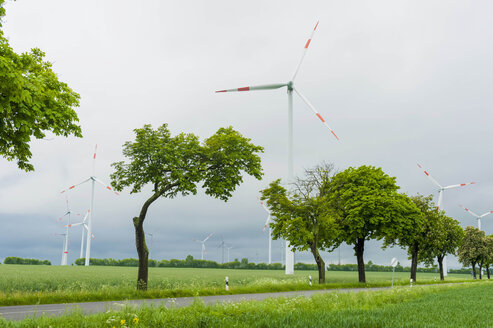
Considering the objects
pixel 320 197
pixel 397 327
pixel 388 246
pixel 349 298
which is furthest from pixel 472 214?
pixel 397 327

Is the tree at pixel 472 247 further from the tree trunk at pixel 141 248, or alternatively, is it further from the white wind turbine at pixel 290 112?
the tree trunk at pixel 141 248

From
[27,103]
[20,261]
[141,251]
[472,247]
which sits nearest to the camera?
[27,103]

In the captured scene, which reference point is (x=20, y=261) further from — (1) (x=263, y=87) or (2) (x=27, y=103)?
(2) (x=27, y=103)

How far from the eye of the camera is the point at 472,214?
121 metres

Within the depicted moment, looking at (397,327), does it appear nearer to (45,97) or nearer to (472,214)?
(45,97)

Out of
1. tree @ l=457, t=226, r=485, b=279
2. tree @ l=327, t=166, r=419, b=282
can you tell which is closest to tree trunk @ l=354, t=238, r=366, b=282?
tree @ l=327, t=166, r=419, b=282

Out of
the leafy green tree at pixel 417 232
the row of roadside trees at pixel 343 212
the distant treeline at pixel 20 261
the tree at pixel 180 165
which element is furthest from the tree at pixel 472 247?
the distant treeline at pixel 20 261

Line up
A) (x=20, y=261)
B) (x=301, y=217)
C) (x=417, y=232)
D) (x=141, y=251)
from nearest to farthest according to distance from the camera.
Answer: (x=141, y=251), (x=301, y=217), (x=417, y=232), (x=20, y=261)

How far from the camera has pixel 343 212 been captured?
47.7 m

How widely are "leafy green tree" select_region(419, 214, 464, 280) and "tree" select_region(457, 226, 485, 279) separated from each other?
14292mm

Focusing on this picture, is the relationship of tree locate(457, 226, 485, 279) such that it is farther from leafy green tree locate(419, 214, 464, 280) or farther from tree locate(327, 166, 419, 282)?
tree locate(327, 166, 419, 282)

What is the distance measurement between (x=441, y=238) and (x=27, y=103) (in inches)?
2308

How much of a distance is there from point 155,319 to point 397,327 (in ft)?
21.5

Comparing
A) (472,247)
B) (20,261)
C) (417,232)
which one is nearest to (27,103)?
(417,232)
